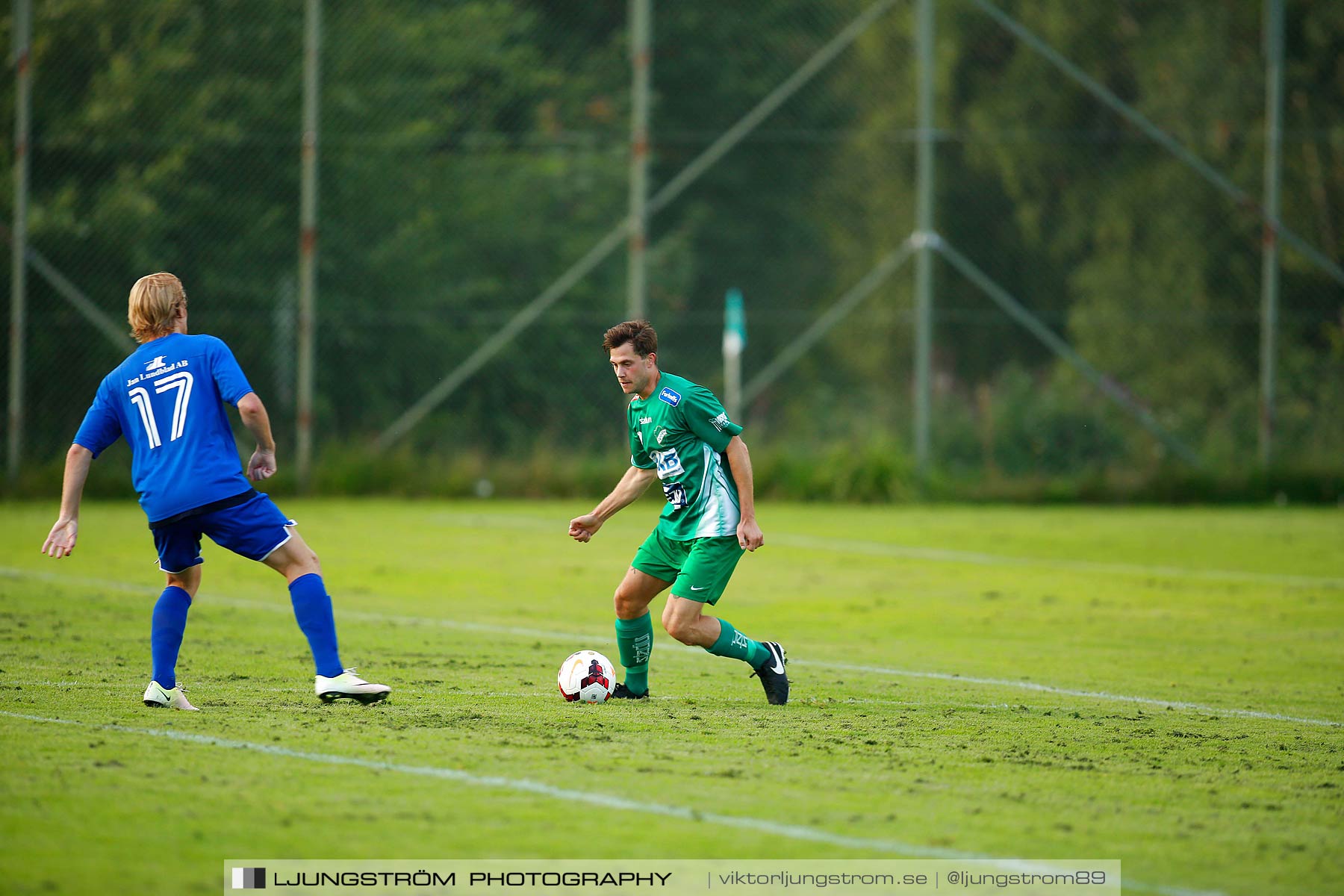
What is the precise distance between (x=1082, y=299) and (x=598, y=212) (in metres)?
8.33

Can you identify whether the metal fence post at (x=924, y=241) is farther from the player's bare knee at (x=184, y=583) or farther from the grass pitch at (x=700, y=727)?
the player's bare knee at (x=184, y=583)

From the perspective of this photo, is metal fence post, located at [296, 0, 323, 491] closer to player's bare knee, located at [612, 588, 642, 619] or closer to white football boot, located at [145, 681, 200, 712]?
player's bare knee, located at [612, 588, 642, 619]

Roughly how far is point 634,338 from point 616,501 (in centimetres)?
79

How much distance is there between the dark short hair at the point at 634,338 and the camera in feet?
22.2

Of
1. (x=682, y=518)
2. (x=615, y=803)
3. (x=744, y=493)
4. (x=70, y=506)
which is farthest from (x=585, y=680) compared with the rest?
(x=70, y=506)

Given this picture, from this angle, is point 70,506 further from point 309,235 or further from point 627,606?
point 309,235

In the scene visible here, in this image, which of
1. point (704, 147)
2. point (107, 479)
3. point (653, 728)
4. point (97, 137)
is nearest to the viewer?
point (653, 728)

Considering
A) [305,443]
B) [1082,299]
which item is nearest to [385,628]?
[305,443]

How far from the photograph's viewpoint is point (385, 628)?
9250 millimetres

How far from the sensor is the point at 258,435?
239 inches

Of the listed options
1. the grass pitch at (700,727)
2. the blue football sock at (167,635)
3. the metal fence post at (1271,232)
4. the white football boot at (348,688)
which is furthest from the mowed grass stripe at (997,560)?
the blue football sock at (167,635)

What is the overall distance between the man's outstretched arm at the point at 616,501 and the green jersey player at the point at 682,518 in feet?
0.04

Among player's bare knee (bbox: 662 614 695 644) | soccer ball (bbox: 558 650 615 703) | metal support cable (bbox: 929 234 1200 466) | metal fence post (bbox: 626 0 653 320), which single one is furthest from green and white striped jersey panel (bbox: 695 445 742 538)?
metal support cable (bbox: 929 234 1200 466)

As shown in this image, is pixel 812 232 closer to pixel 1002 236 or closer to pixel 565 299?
pixel 1002 236
